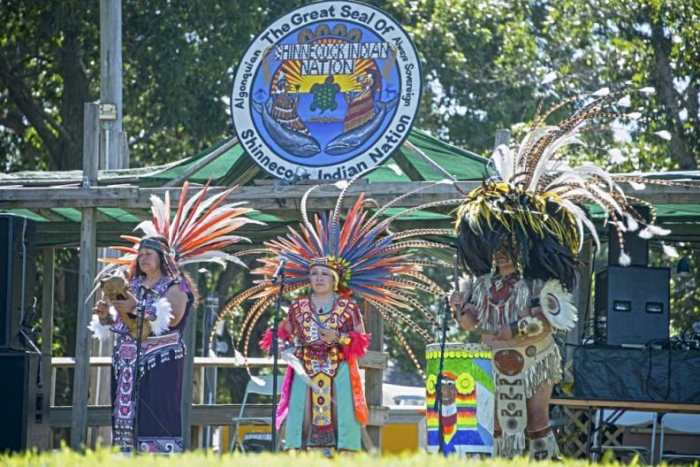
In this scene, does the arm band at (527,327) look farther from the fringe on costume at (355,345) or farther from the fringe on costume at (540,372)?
the fringe on costume at (355,345)

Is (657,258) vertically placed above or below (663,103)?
below

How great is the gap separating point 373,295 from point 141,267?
168cm

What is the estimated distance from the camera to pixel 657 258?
21.7 metres

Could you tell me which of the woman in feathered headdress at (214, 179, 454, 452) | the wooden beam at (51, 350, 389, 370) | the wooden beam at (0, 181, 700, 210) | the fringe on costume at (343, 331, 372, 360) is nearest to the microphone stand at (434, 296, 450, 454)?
the woman in feathered headdress at (214, 179, 454, 452)

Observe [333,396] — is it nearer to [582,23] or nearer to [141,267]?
[141,267]

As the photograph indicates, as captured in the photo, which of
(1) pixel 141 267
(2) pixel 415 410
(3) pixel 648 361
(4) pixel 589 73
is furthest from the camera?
(4) pixel 589 73

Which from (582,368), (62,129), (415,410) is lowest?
(415,410)

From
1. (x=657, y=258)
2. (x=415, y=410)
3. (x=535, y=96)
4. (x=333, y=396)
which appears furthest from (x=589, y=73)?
(x=333, y=396)

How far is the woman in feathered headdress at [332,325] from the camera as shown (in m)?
9.77

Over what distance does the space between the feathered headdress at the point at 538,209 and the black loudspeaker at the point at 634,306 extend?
74.0 inches

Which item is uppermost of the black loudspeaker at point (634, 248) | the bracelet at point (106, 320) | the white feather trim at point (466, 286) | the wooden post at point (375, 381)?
the black loudspeaker at point (634, 248)

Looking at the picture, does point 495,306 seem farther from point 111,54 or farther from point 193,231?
point 111,54

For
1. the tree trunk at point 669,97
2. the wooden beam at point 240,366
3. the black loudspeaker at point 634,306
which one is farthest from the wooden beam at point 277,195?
the tree trunk at point 669,97

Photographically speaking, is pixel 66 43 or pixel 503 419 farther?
pixel 66 43
